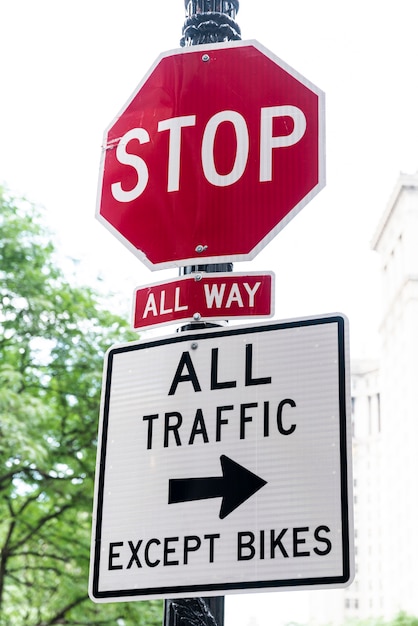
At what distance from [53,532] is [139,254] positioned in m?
11.8

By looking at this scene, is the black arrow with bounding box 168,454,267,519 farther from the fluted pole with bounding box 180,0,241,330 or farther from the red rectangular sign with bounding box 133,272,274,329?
the fluted pole with bounding box 180,0,241,330

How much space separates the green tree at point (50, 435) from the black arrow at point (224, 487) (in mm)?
10810

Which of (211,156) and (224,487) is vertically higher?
(211,156)

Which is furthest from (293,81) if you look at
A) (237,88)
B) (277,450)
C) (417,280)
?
(417,280)

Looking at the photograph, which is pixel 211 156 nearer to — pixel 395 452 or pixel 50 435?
pixel 50 435

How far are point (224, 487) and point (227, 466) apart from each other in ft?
0.16

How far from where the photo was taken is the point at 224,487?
79.4 inches

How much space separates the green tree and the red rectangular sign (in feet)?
34.5

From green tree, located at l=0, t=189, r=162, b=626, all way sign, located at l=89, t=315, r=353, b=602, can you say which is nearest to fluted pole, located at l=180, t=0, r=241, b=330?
all way sign, located at l=89, t=315, r=353, b=602

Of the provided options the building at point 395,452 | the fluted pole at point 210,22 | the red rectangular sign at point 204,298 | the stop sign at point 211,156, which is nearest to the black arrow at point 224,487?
the red rectangular sign at point 204,298

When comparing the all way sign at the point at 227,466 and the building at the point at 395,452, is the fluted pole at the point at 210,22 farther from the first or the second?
the building at the point at 395,452

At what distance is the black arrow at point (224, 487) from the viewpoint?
6.56 feet

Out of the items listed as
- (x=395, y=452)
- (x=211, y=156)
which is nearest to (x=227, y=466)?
(x=211, y=156)

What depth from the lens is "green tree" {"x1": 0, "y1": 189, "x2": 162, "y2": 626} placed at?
1327 centimetres
